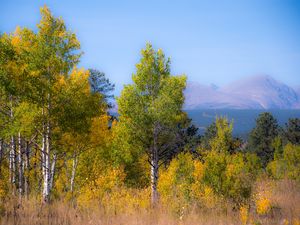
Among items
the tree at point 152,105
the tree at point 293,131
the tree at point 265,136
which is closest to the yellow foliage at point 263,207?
the tree at point 152,105

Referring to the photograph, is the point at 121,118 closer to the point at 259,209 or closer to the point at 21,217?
the point at 259,209

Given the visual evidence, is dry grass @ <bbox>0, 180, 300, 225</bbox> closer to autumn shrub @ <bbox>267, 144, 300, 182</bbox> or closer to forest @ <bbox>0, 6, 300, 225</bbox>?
forest @ <bbox>0, 6, 300, 225</bbox>

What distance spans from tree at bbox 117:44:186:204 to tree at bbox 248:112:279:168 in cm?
3016

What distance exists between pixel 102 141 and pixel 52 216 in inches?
401

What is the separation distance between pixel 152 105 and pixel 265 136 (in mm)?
32960

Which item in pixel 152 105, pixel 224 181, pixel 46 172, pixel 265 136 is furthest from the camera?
pixel 265 136

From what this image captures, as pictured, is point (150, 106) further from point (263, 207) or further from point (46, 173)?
point (263, 207)

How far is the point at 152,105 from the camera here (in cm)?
1794

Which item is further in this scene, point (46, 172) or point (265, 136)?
point (265, 136)

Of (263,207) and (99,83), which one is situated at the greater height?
(99,83)

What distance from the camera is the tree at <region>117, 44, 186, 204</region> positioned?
17812 mm

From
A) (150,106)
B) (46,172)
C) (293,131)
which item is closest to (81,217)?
(46,172)

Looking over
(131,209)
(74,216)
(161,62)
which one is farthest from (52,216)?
(161,62)

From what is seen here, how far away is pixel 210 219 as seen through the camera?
10.6 metres
